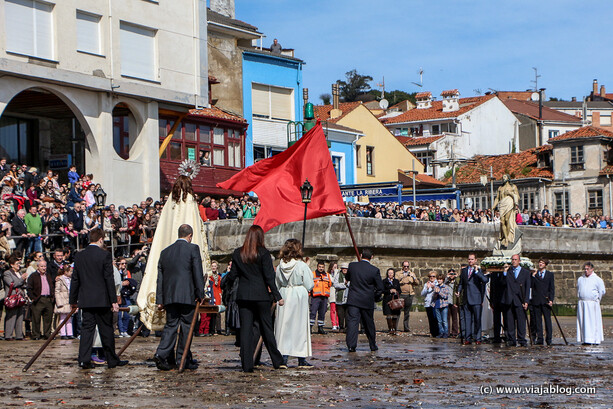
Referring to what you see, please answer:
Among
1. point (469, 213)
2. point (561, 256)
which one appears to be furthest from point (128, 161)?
point (561, 256)

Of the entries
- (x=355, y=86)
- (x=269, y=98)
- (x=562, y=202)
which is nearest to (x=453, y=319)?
(x=269, y=98)

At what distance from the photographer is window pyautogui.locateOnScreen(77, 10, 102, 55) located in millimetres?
36062

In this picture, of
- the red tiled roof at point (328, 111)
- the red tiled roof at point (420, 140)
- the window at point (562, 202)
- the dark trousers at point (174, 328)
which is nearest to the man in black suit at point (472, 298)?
the dark trousers at point (174, 328)

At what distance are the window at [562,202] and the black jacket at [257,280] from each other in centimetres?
5230

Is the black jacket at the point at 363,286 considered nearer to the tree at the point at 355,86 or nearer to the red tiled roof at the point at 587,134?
the red tiled roof at the point at 587,134

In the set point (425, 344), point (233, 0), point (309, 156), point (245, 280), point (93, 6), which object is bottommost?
point (425, 344)

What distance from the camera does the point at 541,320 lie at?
2148 cm

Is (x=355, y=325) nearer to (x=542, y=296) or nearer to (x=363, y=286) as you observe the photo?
(x=363, y=286)

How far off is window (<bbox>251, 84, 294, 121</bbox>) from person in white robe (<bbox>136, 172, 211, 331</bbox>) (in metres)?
36.4

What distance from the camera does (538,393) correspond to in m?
11.3

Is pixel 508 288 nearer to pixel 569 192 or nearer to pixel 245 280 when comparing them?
pixel 245 280

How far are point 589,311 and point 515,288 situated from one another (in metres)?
1.86

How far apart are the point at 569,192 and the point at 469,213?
2570 cm

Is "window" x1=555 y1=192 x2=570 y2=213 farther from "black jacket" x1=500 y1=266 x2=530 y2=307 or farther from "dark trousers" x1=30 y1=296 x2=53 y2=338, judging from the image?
"dark trousers" x1=30 y1=296 x2=53 y2=338
